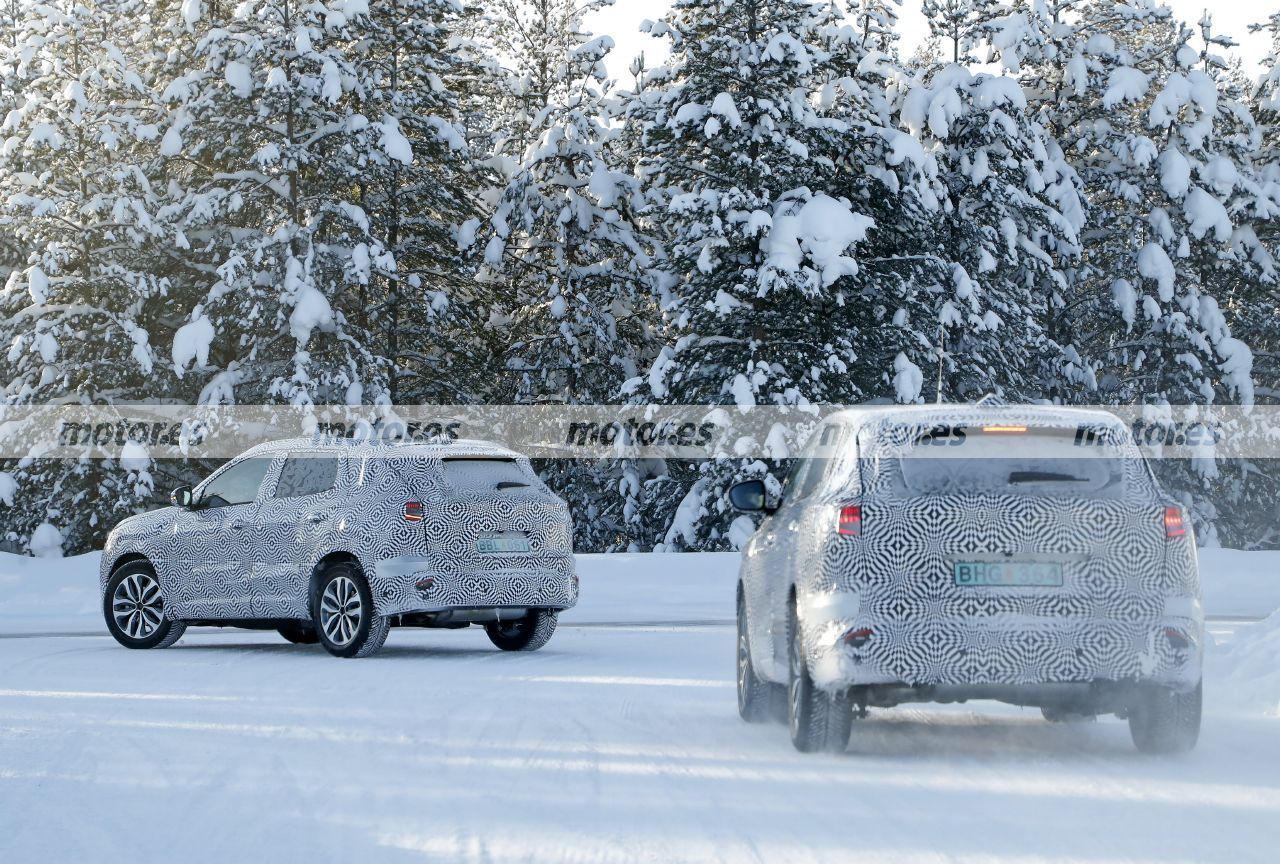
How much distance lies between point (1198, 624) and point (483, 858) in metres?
4.01

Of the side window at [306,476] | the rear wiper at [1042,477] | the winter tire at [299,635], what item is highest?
the rear wiper at [1042,477]

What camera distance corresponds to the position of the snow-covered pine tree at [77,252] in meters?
38.2

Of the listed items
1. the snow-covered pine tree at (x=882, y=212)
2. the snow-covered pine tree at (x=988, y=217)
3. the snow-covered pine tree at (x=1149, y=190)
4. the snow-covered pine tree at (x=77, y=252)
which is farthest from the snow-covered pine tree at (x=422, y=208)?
the snow-covered pine tree at (x=1149, y=190)

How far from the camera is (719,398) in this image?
3591 centimetres

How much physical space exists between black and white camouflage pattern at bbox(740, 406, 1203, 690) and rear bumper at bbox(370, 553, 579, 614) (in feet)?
22.2

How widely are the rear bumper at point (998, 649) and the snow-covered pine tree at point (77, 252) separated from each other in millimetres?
30445

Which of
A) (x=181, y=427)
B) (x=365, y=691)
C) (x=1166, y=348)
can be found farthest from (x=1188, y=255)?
(x=365, y=691)

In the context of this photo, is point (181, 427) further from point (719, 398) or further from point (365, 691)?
point (365, 691)

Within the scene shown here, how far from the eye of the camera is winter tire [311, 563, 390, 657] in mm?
15789

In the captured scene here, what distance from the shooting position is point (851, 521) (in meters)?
9.08

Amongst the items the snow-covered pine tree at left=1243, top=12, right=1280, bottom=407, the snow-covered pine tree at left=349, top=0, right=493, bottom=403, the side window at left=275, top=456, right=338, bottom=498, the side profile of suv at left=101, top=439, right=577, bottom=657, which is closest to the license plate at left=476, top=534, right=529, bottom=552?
the side profile of suv at left=101, top=439, right=577, bottom=657

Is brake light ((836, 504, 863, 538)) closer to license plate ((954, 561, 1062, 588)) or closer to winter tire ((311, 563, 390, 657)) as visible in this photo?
license plate ((954, 561, 1062, 588))

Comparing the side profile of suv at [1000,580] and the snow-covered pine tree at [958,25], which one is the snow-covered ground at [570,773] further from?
the snow-covered pine tree at [958,25]

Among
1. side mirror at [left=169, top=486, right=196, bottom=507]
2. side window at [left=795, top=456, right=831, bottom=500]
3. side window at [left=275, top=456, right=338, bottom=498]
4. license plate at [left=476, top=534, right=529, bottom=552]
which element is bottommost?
license plate at [left=476, top=534, right=529, bottom=552]
